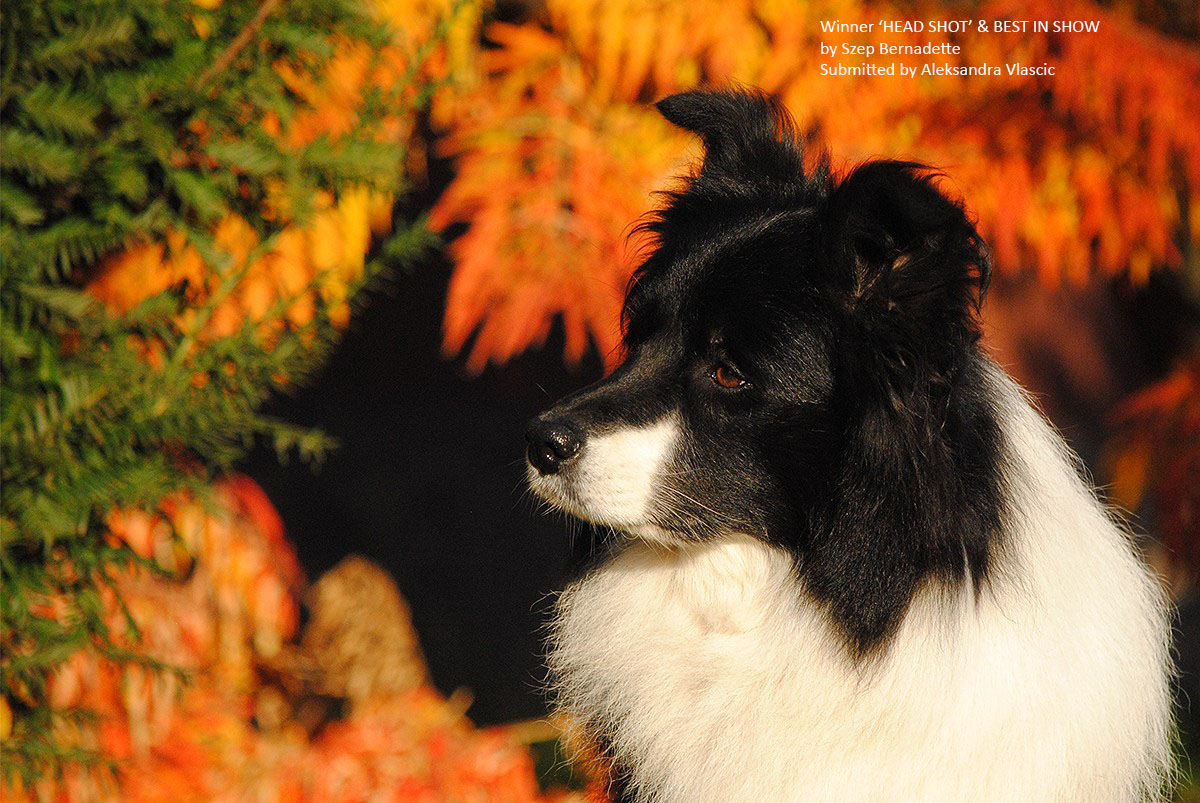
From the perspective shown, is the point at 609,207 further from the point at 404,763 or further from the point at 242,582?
the point at 404,763

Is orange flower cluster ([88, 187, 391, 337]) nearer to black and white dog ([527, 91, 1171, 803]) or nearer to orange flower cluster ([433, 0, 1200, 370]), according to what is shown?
orange flower cluster ([433, 0, 1200, 370])

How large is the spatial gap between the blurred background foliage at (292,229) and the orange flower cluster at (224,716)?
0.01m

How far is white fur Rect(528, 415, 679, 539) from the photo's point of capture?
222cm

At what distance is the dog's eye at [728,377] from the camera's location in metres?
2.27

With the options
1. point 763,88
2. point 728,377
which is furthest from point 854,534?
point 763,88

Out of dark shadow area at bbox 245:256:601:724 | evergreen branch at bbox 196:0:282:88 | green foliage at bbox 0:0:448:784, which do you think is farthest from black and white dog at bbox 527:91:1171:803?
dark shadow area at bbox 245:256:601:724

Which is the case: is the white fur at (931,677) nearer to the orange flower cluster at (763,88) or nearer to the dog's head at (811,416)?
the dog's head at (811,416)

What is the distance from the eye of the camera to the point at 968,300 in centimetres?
200

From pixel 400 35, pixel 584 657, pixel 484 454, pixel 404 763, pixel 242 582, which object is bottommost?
pixel 484 454

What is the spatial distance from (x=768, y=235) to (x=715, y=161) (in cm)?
41

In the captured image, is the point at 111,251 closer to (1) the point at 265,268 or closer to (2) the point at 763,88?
(1) the point at 265,268

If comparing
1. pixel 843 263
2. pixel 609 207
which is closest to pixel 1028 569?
pixel 843 263

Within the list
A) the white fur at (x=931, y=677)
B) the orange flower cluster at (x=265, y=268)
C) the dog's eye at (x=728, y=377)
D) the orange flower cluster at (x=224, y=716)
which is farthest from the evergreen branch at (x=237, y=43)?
the white fur at (x=931, y=677)

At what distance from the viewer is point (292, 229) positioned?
3.09 meters
